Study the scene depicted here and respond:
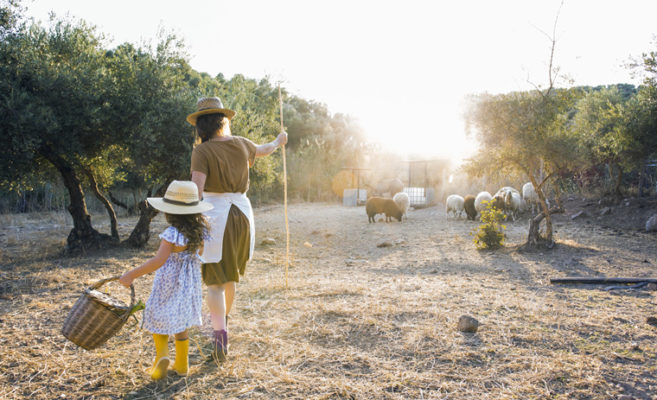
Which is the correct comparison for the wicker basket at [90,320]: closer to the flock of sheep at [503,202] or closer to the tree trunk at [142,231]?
the tree trunk at [142,231]

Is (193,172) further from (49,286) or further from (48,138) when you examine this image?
(48,138)

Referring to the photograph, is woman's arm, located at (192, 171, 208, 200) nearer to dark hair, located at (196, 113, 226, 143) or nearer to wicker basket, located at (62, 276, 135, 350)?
dark hair, located at (196, 113, 226, 143)

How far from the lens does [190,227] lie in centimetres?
269

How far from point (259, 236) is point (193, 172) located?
8.45 metres

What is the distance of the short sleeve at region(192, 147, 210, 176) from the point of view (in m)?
3.00

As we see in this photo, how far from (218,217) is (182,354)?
0.99m

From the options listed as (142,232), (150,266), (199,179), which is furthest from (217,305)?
(142,232)

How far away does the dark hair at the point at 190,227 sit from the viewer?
267 centimetres

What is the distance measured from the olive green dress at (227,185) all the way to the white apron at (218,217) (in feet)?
0.10

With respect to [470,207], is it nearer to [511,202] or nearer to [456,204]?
[456,204]

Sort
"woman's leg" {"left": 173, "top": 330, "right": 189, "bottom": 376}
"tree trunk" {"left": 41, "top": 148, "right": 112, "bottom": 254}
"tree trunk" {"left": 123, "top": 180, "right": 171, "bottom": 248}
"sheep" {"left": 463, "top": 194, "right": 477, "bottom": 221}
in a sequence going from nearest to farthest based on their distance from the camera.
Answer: "woman's leg" {"left": 173, "top": 330, "right": 189, "bottom": 376}, "tree trunk" {"left": 41, "top": 148, "right": 112, "bottom": 254}, "tree trunk" {"left": 123, "top": 180, "right": 171, "bottom": 248}, "sheep" {"left": 463, "top": 194, "right": 477, "bottom": 221}

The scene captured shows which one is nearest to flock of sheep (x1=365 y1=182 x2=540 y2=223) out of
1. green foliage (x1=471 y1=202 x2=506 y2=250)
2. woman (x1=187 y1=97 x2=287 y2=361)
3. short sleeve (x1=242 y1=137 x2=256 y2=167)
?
green foliage (x1=471 y1=202 x2=506 y2=250)

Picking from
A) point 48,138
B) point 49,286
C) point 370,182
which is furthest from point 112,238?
point 370,182

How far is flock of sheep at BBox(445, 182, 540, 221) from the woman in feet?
37.7
